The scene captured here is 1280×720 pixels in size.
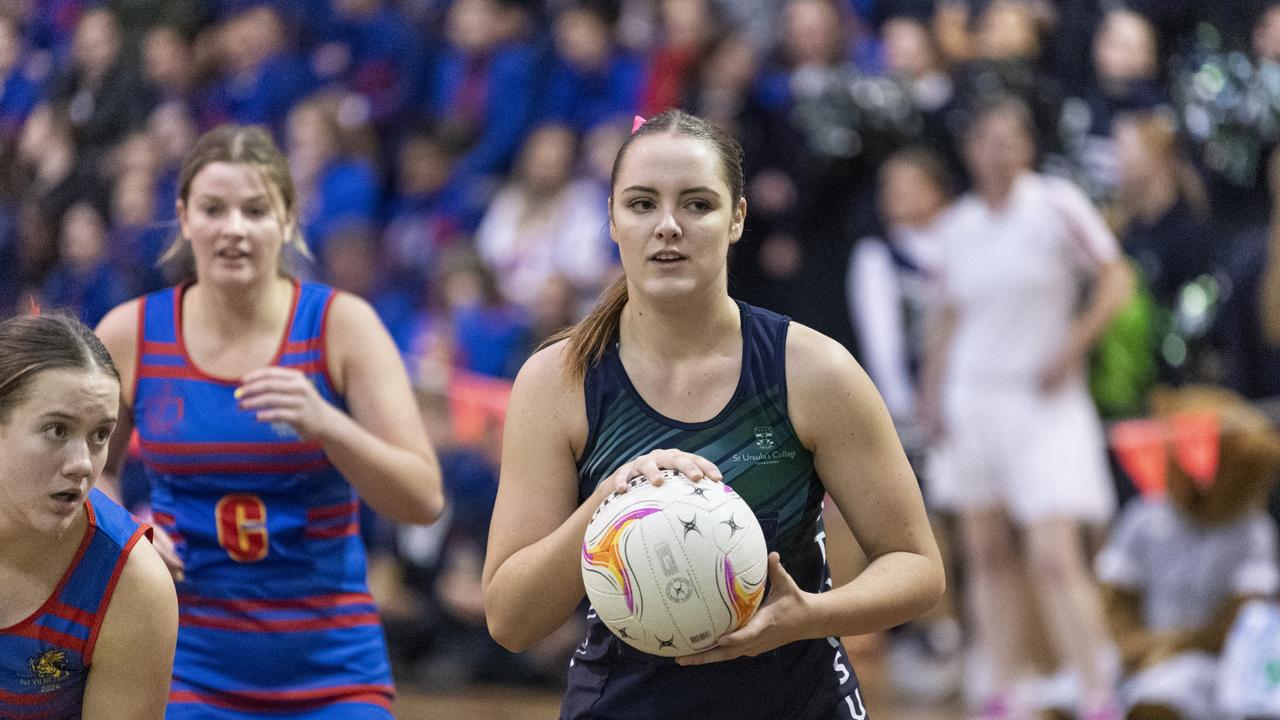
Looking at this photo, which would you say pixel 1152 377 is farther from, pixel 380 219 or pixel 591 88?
pixel 380 219

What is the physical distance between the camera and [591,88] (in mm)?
10078

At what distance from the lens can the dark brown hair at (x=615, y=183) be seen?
114 inches

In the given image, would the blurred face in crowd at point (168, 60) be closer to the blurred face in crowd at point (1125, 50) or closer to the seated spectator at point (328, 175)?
the seated spectator at point (328, 175)

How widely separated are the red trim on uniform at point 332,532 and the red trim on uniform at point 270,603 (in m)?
0.13

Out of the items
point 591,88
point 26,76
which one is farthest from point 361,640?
point 26,76

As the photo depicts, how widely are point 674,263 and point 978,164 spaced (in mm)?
4549

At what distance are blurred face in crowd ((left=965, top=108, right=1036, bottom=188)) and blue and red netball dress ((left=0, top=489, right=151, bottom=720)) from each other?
4878mm

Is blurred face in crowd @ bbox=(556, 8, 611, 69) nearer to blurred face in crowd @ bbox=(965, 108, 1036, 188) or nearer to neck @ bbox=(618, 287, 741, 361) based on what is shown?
blurred face in crowd @ bbox=(965, 108, 1036, 188)

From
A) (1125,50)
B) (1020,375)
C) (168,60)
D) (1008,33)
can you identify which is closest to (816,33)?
(1008,33)

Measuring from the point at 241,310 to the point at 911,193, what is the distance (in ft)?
16.0

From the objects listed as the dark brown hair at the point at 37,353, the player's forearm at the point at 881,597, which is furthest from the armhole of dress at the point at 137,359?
the player's forearm at the point at 881,597

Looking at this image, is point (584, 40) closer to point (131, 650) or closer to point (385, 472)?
point (385, 472)

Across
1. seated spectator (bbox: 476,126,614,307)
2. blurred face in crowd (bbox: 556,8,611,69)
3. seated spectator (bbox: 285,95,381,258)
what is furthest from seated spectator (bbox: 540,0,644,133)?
seated spectator (bbox: 285,95,381,258)

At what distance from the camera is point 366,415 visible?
3.65 meters
